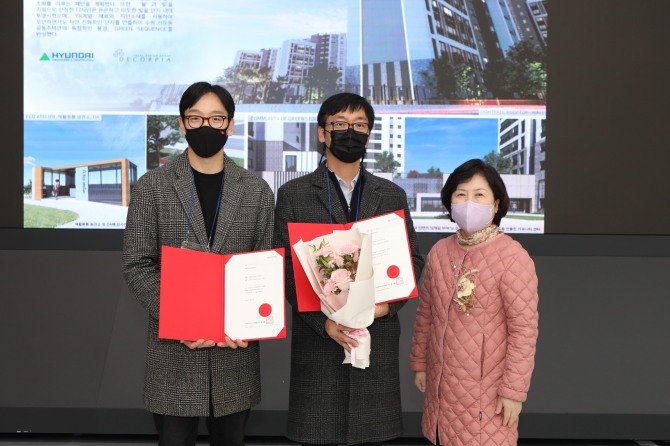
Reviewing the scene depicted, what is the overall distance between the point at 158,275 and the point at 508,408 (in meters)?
1.13

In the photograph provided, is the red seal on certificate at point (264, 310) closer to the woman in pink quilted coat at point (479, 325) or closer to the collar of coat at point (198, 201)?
the collar of coat at point (198, 201)

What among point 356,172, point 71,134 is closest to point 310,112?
point 71,134

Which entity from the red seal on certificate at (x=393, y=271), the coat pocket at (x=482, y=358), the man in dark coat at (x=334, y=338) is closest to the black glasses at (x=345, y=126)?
the man in dark coat at (x=334, y=338)

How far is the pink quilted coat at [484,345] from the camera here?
186 centimetres

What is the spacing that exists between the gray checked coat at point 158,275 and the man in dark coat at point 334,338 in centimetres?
18

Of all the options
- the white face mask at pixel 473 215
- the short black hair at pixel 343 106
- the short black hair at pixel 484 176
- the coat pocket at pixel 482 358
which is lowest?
the coat pocket at pixel 482 358

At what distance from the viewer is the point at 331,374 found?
199cm

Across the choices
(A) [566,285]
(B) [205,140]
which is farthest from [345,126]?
(A) [566,285]

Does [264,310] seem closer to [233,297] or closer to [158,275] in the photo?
[233,297]

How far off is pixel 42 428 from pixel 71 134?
1678 mm

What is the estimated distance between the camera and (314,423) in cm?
198

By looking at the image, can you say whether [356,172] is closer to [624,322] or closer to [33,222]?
[624,322]

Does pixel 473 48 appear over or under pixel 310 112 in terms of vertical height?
over

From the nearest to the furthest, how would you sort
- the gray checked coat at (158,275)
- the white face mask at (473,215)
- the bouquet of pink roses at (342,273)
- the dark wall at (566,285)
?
the bouquet of pink roses at (342,273), the gray checked coat at (158,275), the white face mask at (473,215), the dark wall at (566,285)
